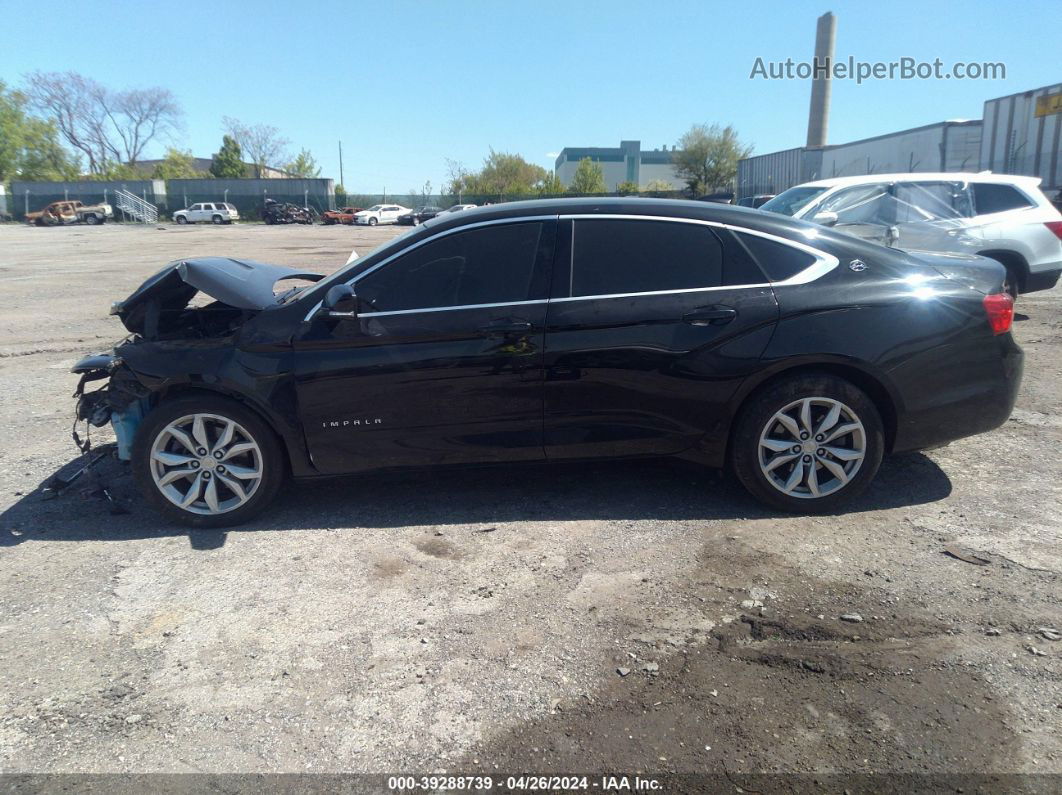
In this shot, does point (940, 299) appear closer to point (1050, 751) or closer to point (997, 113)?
point (1050, 751)

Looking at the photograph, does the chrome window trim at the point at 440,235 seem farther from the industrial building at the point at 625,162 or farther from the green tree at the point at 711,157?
the industrial building at the point at 625,162

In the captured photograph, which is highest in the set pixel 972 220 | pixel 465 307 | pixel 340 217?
pixel 340 217

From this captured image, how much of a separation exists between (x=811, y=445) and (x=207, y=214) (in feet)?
209

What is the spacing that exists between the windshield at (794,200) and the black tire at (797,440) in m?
6.17

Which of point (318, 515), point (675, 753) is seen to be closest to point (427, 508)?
point (318, 515)

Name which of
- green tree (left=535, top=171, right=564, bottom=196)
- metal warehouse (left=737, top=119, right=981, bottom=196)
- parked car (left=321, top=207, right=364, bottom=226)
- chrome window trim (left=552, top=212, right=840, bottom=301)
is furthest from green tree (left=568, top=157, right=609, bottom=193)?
chrome window trim (left=552, top=212, right=840, bottom=301)

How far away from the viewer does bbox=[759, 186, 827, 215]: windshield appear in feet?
32.4

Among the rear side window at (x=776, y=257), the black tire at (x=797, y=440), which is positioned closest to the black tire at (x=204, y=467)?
the black tire at (x=797, y=440)

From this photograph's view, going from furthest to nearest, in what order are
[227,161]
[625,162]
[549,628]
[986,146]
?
[625,162]
[227,161]
[986,146]
[549,628]

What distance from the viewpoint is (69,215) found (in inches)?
2207

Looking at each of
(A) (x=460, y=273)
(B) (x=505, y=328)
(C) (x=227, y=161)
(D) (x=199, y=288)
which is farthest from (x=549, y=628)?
(C) (x=227, y=161)

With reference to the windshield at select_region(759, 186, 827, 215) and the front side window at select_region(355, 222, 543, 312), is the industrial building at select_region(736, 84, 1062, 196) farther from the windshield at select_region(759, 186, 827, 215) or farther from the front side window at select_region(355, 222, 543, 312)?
the front side window at select_region(355, 222, 543, 312)

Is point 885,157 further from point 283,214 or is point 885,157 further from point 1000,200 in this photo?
point 283,214

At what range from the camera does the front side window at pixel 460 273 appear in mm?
4195
